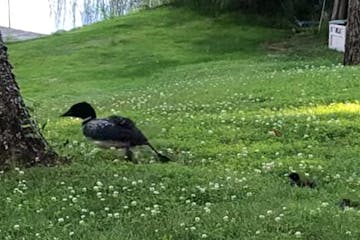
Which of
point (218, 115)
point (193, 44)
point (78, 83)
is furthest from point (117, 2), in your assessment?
point (218, 115)

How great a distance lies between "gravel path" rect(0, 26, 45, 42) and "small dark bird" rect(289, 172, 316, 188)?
908 inches

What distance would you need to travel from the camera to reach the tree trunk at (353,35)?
47.2 feet

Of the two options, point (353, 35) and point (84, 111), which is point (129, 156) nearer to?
point (84, 111)

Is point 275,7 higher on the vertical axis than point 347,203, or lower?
higher

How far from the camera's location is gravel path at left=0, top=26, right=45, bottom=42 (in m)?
28.0

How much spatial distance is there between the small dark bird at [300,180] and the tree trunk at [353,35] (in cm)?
911

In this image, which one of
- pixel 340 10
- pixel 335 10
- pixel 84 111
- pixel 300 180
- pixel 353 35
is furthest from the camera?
pixel 335 10

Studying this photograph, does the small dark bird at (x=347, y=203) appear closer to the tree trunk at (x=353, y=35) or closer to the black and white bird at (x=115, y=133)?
the black and white bird at (x=115, y=133)

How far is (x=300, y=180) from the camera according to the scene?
5738 millimetres

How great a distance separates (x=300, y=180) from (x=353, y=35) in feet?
31.7

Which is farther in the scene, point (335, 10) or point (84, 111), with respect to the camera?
point (335, 10)

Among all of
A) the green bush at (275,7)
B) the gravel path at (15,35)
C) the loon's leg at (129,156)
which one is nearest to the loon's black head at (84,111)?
the loon's leg at (129,156)

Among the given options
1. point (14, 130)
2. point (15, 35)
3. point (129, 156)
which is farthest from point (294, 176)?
point (15, 35)

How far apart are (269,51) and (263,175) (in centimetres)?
1558
